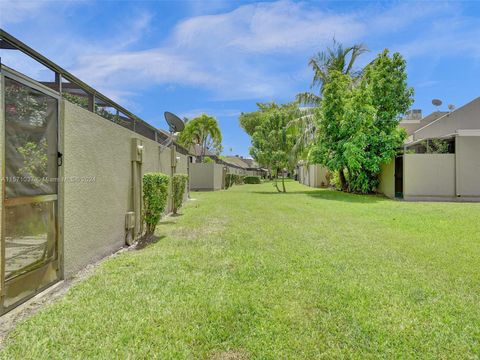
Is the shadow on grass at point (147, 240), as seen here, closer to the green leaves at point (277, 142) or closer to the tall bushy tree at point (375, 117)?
the tall bushy tree at point (375, 117)

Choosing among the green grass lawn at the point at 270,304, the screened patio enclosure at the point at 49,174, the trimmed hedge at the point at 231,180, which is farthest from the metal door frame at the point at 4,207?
the trimmed hedge at the point at 231,180

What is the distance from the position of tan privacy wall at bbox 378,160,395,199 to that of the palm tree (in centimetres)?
600

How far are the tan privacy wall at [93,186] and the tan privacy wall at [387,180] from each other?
565 inches

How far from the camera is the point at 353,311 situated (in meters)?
3.18

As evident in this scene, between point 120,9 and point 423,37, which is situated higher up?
point 423,37

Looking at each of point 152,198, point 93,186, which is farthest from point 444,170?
point 93,186

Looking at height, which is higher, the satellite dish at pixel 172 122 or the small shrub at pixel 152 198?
the satellite dish at pixel 172 122

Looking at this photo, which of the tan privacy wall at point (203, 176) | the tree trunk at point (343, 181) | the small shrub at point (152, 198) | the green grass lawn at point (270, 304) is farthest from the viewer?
the tan privacy wall at point (203, 176)

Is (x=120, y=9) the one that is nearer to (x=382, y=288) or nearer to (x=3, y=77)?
(x=3, y=77)

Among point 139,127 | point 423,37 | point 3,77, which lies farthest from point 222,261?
point 423,37

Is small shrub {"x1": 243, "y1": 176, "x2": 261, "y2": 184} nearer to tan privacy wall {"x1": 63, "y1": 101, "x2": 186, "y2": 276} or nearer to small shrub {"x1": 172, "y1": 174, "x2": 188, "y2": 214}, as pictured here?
small shrub {"x1": 172, "y1": 174, "x2": 188, "y2": 214}

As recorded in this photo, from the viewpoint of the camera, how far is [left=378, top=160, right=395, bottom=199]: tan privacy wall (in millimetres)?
16297

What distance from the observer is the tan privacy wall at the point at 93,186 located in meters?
4.11

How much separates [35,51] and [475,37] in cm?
1380
